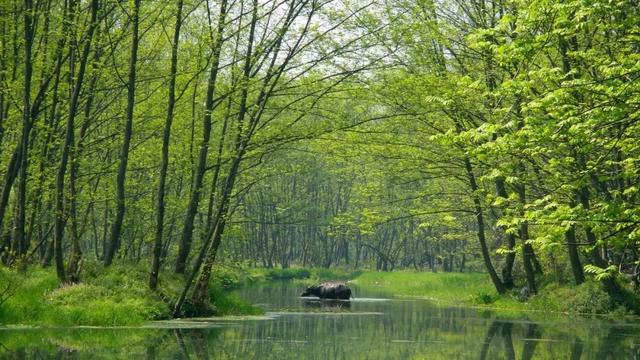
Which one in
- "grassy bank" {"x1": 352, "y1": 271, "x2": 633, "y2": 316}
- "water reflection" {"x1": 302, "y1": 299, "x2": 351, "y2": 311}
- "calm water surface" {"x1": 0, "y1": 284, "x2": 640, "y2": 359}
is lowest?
"calm water surface" {"x1": 0, "y1": 284, "x2": 640, "y2": 359}

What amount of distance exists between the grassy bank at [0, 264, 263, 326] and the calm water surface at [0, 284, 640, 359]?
3.04 ft

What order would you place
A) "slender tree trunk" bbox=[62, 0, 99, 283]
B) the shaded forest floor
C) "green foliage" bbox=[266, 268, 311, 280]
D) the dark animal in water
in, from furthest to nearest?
1. "green foliage" bbox=[266, 268, 311, 280]
2. the dark animal in water
3. "slender tree trunk" bbox=[62, 0, 99, 283]
4. the shaded forest floor

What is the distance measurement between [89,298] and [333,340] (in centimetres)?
648

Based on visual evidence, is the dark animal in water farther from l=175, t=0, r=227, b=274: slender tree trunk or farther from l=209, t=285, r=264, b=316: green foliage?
l=175, t=0, r=227, b=274: slender tree trunk

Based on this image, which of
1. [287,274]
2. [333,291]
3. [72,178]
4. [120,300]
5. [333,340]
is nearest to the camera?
[333,340]

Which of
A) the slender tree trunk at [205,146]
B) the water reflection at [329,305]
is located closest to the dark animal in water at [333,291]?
the water reflection at [329,305]

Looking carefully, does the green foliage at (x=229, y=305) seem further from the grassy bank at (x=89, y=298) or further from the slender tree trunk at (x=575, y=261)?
the slender tree trunk at (x=575, y=261)

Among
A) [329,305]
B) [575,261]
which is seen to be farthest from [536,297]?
[329,305]

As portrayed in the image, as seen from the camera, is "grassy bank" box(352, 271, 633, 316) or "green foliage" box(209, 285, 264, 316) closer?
"green foliage" box(209, 285, 264, 316)

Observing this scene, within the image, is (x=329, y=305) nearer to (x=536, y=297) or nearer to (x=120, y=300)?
(x=536, y=297)

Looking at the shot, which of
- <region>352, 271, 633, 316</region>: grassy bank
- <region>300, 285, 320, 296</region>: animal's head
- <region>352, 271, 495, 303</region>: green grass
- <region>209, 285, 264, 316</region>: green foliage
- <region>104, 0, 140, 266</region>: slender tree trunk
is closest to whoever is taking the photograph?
<region>104, 0, 140, 266</region>: slender tree trunk

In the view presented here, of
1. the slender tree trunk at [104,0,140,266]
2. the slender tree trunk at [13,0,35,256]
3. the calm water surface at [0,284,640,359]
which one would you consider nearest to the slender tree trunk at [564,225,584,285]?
the calm water surface at [0,284,640,359]

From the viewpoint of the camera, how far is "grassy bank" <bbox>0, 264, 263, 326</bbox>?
1877cm

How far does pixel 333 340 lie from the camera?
17922 mm
